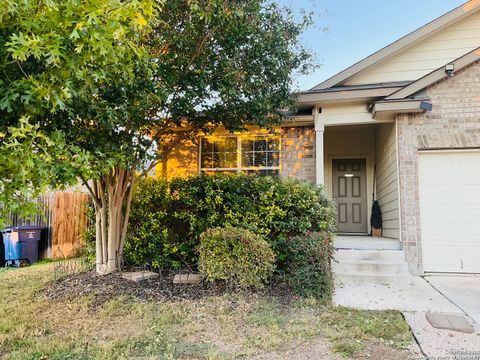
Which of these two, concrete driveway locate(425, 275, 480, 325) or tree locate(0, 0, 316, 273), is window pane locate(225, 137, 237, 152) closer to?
tree locate(0, 0, 316, 273)

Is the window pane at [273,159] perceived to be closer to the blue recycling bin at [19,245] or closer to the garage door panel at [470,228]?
the garage door panel at [470,228]

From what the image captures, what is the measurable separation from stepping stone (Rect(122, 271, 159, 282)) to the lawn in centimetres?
82

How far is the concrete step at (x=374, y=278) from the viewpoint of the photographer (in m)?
6.29

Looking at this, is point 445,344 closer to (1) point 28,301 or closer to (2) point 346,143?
(1) point 28,301

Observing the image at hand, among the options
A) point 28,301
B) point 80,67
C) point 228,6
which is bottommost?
point 28,301

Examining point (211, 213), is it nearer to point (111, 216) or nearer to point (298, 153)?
point (111, 216)

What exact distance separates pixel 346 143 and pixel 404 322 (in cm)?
687

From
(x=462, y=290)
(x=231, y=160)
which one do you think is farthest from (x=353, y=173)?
(x=462, y=290)

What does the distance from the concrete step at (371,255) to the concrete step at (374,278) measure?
1.41ft

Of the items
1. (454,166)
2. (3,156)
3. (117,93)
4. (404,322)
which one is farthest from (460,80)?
(3,156)

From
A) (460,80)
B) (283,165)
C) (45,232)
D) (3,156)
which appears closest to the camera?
(3,156)

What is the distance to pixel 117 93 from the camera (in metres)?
4.80

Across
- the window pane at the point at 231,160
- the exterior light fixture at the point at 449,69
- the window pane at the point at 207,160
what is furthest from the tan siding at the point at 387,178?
the window pane at the point at 207,160

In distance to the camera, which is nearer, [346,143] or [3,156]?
[3,156]
